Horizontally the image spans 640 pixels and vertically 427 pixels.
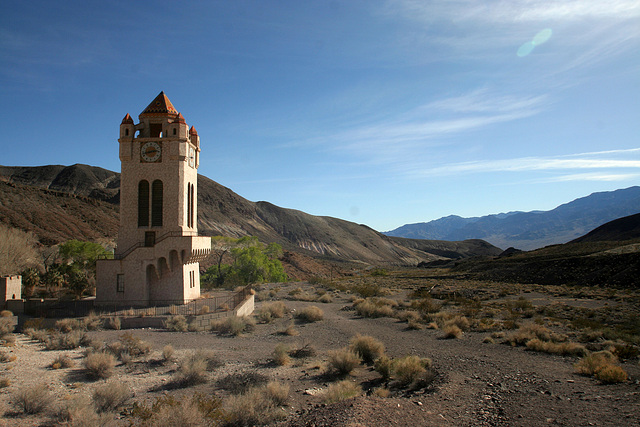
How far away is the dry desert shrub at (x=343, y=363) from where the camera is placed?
39.3 ft

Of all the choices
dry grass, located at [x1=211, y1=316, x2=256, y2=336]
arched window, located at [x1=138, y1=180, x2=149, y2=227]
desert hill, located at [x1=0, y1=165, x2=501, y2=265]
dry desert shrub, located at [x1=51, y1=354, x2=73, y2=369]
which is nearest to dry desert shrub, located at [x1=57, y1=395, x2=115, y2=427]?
dry desert shrub, located at [x1=51, y1=354, x2=73, y2=369]

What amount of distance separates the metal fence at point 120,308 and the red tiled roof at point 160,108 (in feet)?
37.8

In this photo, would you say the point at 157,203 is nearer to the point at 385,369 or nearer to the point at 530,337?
the point at 385,369

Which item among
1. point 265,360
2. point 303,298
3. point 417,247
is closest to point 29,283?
point 303,298

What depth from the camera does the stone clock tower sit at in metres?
23.1

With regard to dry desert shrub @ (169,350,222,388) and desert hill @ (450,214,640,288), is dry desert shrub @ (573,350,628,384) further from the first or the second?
desert hill @ (450,214,640,288)

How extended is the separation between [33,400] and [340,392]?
23.4 feet

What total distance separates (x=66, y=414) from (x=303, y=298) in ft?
80.0

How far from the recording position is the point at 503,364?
12.6 meters

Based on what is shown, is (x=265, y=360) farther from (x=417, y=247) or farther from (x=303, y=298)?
(x=417, y=247)

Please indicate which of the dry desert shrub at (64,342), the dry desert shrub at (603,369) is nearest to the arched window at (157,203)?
the dry desert shrub at (64,342)

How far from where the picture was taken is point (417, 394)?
994 centimetres

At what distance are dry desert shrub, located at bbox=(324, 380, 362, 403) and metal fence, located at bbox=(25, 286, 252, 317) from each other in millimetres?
13363

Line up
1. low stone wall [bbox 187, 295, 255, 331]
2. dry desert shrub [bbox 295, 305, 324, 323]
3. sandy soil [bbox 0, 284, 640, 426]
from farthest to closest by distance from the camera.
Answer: dry desert shrub [bbox 295, 305, 324, 323]
low stone wall [bbox 187, 295, 255, 331]
sandy soil [bbox 0, 284, 640, 426]
